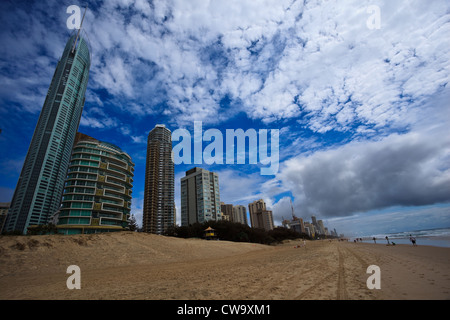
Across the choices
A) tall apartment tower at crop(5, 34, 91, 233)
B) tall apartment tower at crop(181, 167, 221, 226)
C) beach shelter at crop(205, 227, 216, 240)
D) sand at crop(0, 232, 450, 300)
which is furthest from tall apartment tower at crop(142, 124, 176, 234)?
sand at crop(0, 232, 450, 300)

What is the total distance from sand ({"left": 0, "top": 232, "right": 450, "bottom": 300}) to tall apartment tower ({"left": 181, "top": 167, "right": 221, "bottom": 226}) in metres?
62.8

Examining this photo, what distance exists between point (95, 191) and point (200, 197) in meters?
53.5

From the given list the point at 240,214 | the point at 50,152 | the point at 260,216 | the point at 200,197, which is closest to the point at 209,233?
the point at 200,197

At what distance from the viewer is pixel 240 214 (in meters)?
165

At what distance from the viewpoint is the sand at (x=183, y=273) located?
644 centimetres

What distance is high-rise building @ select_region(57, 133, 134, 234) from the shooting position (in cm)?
4381

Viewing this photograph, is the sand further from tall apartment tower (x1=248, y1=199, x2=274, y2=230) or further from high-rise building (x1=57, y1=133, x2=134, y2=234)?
tall apartment tower (x1=248, y1=199, x2=274, y2=230)

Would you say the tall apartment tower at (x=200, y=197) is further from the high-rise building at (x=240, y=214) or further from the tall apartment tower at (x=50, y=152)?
the tall apartment tower at (x=50, y=152)

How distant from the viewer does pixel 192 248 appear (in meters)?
27.4

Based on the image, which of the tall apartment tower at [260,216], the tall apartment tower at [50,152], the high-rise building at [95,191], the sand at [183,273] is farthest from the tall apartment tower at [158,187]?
the sand at [183,273]

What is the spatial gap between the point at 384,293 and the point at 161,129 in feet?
435

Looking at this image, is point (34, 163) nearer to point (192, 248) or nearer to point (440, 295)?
point (192, 248)
